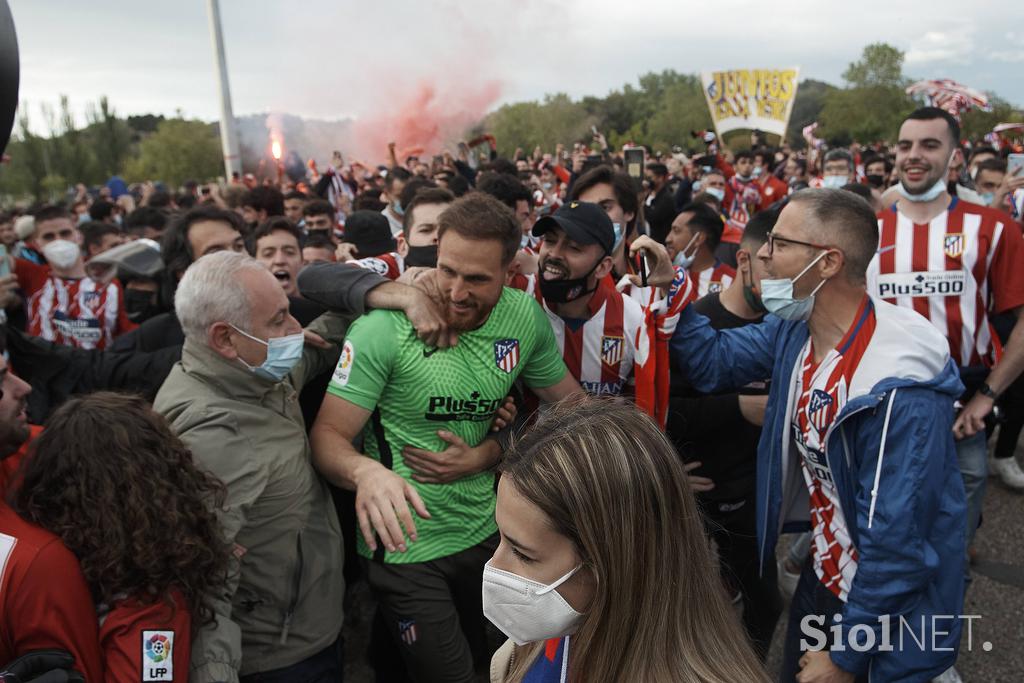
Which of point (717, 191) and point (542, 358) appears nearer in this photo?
point (542, 358)

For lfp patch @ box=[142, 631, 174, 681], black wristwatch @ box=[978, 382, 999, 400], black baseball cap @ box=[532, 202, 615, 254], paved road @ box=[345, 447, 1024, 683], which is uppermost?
black baseball cap @ box=[532, 202, 615, 254]

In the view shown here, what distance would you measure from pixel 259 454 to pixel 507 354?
3.18 feet

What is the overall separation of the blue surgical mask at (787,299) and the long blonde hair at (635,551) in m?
1.39

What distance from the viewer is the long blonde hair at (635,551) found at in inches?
52.0

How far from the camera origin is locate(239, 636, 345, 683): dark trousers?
7.89 feet

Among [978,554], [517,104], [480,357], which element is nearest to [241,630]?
[480,357]

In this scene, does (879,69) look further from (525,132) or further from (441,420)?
(441,420)

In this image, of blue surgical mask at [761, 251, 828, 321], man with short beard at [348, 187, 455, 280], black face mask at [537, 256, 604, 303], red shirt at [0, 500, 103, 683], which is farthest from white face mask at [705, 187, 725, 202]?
red shirt at [0, 500, 103, 683]

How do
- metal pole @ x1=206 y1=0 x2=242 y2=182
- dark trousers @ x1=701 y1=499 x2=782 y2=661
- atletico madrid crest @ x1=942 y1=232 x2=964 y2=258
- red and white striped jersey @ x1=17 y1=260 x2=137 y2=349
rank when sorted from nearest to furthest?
dark trousers @ x1=701 y1=499 x2=782 y2=661 → atletico madrid crest @ x1=942 y1=232 x2=964 y2=258 → red and white striped jersey @ x1=17 y1=260 x2=137 y2=349 → metal pole @ x1=206 y1=0 x2=242 y2=182

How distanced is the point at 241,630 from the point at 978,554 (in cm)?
441

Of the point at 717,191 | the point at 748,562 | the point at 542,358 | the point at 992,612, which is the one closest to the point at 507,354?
the point at 542,358

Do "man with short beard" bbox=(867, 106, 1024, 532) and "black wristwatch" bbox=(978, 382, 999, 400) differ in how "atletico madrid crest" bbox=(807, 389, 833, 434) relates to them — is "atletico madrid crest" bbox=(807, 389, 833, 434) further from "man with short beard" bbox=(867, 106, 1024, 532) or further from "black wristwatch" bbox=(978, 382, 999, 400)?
"black wristwatch" bbox=(978, 382, 999, 400)

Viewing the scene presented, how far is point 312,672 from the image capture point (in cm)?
248

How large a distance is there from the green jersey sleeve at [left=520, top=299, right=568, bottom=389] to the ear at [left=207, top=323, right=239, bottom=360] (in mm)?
1108
